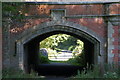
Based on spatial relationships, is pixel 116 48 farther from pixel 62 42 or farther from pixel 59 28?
pixel 62 42

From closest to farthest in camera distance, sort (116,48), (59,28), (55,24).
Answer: (116,48) < (55,24) < (59,28)

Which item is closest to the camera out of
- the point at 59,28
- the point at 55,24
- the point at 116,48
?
the point at 116,48

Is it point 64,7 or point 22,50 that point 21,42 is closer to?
point 22,50

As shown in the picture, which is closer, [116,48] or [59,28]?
[116,48]

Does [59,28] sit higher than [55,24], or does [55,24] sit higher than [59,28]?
[55,24]

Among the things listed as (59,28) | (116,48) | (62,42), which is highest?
(59,28)

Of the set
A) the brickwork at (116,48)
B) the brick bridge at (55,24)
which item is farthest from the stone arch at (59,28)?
the brickwork at (116,48)

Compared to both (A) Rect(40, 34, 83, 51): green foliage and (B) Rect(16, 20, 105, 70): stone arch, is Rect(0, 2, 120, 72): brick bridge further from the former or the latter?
(A) Rect(40, 34, 83, 51): green foliage

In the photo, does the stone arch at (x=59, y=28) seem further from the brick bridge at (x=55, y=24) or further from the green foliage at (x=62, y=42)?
the green foliage at (x=62, y=42)

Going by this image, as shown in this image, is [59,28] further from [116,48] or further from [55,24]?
[116,48]

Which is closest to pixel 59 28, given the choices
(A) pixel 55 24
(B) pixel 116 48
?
(A) pixel 55 24

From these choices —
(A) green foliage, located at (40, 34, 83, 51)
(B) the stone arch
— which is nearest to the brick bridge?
(B) the stone arch

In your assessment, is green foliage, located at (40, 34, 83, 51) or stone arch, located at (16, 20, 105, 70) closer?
stone arch, located at (16, 20, 105, 70)

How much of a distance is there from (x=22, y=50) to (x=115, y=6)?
4.60 metres
